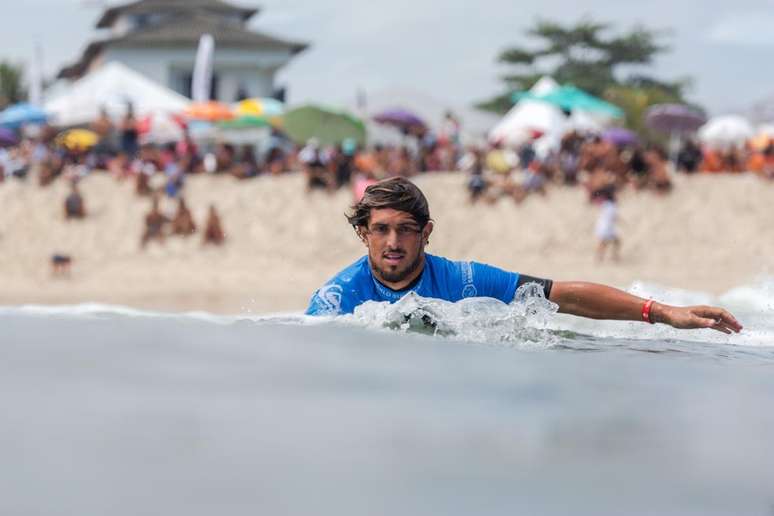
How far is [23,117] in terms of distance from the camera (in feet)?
77.5

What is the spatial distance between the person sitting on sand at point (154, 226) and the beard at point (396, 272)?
1693 cm

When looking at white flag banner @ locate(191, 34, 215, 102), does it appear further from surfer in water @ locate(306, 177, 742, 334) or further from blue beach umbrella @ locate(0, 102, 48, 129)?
surfer in water @ locate(306, 177, 742, 334)

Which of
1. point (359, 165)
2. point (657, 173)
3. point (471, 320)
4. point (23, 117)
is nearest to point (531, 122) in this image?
point (657, 173)

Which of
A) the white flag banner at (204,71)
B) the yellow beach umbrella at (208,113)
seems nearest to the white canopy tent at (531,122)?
the yellow beach umbrella at (208,113)

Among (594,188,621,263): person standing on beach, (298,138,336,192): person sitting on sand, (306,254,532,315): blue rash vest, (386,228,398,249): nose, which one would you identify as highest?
(298,138,336,192): person sitting on sand

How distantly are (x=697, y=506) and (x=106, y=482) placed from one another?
70 cm

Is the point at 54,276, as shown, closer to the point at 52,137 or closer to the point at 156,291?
the point at 156,291

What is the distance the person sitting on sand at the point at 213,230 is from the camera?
68.4 ft

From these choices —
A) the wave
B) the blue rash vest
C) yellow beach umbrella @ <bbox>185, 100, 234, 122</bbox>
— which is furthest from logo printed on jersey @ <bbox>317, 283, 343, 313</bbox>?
yellow beach umbrella @ <bbox>185, 100, 234, 122</bbox>

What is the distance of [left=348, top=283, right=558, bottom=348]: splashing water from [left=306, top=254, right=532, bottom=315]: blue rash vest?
104 mm

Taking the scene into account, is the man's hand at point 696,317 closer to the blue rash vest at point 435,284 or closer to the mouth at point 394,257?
the blue rash vest at point 435,284

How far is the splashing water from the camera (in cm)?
291

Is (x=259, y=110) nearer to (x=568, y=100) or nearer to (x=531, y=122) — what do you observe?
(x=531, y=122)

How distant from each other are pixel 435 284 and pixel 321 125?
60.5 ft
